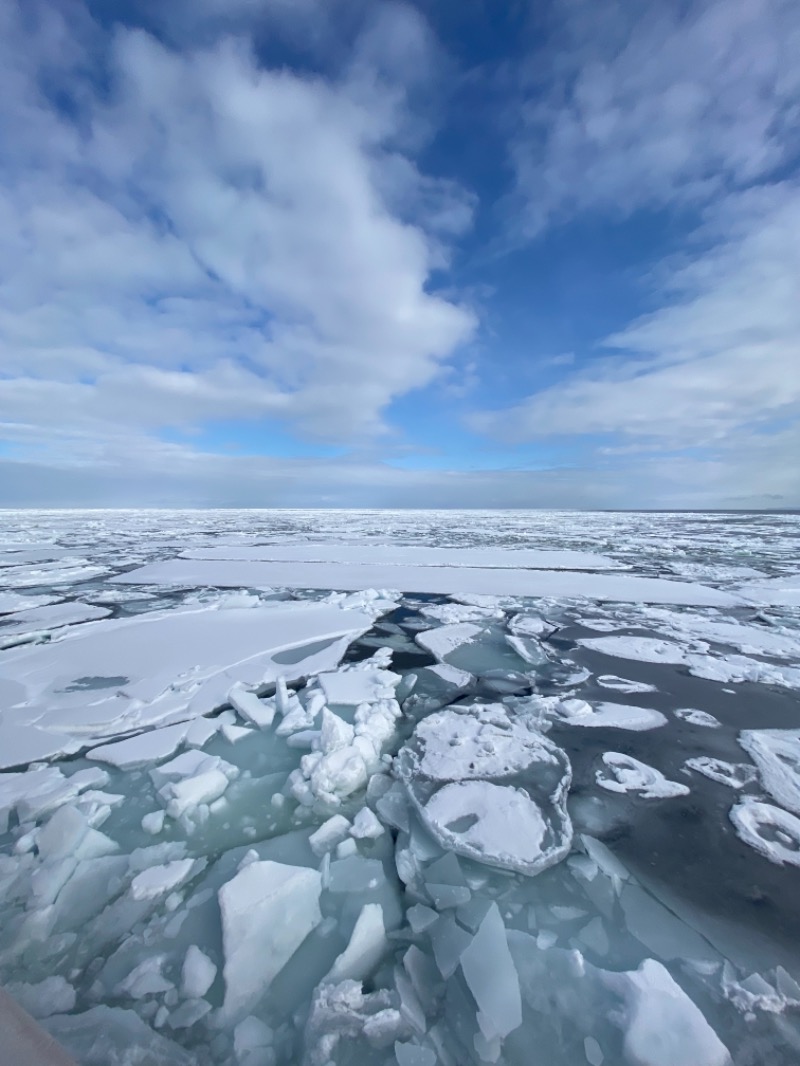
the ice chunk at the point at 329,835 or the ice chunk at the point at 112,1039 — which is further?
the ice chunk at the point at 329,835

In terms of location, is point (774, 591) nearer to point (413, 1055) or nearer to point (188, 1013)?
point (413, 1055)

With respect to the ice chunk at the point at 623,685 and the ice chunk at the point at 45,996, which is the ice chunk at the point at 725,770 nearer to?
the ice chunk at the point at 623,685

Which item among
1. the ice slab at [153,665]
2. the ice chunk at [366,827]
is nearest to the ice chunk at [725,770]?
the ice chunk at [366,827]

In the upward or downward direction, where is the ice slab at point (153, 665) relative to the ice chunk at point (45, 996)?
upward

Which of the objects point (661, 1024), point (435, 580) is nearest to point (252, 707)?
point (661, 1024)

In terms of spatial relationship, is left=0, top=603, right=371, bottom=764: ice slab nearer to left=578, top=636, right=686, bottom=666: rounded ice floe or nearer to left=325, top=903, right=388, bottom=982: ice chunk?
left=325, top=903, right=388, bottom=982: ice chunk

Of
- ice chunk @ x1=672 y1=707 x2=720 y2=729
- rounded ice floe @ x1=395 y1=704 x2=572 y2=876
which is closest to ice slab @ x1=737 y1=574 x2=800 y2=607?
ice chunk @ x1=672 y1=707 x2=720 y2=729

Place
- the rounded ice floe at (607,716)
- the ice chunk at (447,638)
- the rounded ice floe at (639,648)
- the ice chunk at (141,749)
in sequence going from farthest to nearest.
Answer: the ice chunk at (447,638)
the rounded ice floe at (639,648)
the rounded ice floe at (607,716)
the ice chunk at (141,749)
